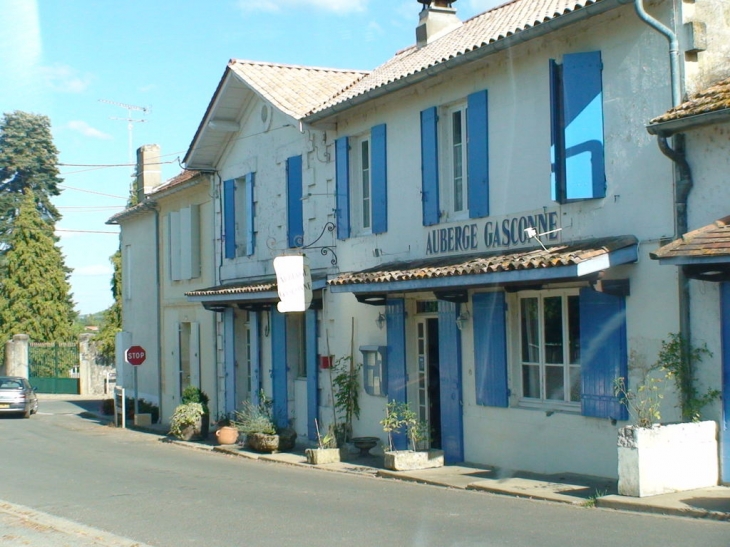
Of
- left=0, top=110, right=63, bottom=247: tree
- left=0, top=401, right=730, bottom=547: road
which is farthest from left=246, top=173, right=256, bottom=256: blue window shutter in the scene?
left=0, top=110, right=63, bottom=247: tree

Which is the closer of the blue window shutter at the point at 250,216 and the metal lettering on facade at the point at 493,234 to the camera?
the metal lettering on facade at the point at 493,234

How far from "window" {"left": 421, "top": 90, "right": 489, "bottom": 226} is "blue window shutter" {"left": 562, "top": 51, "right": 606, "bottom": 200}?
6.77ft

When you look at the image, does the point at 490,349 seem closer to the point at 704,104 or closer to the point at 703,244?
the point at 703,244

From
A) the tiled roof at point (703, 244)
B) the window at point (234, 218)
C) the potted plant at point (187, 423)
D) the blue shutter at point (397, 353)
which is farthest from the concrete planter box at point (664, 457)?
the window at point (234, 218)

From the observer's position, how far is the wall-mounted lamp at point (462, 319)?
13.4 metres

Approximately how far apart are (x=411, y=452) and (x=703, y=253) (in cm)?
549

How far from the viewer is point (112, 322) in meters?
44.2

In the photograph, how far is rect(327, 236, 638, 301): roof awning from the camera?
10.3 meters

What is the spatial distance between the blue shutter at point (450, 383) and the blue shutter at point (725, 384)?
4.38m

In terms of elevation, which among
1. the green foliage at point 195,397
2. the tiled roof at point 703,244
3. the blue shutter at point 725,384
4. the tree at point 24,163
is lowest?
the green foliage at point 195,397

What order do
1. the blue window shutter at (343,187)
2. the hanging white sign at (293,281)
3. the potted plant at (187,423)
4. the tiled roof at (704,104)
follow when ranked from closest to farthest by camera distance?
the tiled roof at (704,104)
the hanging white sign at (293,281)
the blue window shutter at (343,187)
the potted plant at (187,423)

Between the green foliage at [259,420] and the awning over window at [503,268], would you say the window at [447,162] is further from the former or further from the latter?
the green foliage at [259,420]

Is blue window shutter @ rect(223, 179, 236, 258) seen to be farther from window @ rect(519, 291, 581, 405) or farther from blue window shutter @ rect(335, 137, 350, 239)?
window @ rect(519, 291, 581, 405)

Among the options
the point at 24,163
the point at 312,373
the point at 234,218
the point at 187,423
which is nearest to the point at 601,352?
the point at 312,373
